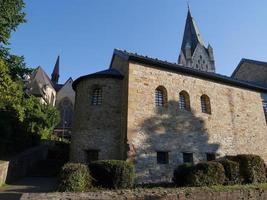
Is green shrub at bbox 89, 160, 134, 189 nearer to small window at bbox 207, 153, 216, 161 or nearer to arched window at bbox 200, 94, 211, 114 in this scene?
small window at bbox 207, 153, 216, 161

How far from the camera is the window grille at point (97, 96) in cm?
1533

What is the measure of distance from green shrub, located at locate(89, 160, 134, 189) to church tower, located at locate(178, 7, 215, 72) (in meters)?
37.0

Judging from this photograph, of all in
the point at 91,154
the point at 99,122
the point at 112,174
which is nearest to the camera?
the point at 112,174

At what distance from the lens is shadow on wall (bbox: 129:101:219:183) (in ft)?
43.0

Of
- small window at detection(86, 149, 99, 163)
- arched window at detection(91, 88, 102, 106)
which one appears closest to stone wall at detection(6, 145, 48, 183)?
small window at detection(86, 149, 99, 163)

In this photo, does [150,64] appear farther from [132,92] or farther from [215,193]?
[215,193]

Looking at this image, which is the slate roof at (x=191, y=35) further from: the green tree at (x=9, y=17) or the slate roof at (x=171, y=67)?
the green tree at (x=9, y=17)

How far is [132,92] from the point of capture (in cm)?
1418

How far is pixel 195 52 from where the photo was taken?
147 feet

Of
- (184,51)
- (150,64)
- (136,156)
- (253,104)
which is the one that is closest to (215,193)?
A: (136,156)

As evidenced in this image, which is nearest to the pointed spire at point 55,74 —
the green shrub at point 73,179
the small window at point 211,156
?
the small window at point 211,156

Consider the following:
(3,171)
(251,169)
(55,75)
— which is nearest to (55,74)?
(55,75)

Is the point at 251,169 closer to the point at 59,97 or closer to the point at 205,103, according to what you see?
the point at 205,103

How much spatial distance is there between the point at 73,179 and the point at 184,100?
397 inches
